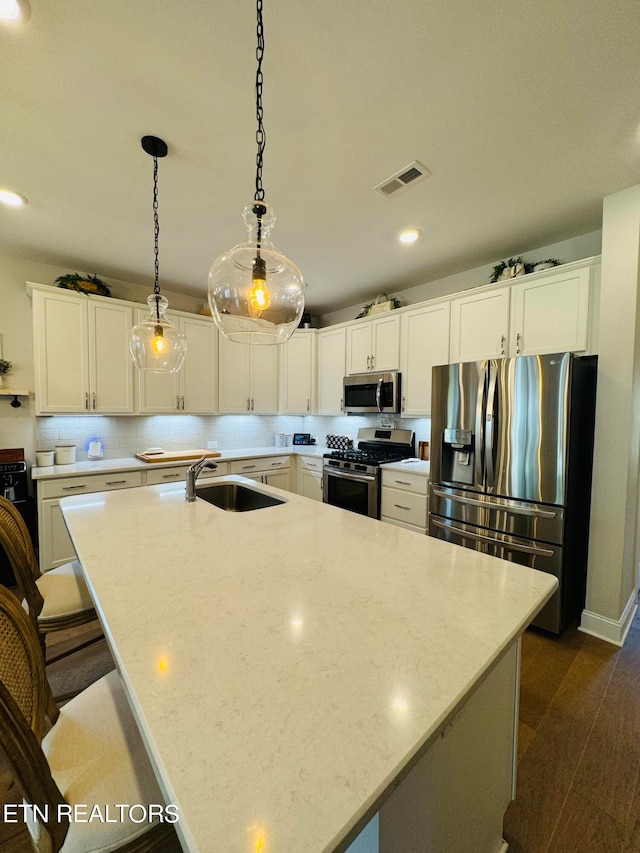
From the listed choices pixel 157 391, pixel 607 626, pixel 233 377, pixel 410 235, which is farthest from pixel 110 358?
pixel 607 626

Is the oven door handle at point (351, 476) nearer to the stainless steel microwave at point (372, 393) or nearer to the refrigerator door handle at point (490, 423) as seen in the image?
the stainless steel microwave at point (372, 393)

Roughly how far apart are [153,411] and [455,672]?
3.53 m

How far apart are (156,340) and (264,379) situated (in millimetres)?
2302

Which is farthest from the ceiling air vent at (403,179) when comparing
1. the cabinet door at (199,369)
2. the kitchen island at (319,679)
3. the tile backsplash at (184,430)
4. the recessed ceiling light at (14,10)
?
the cabinet door at (199,369)

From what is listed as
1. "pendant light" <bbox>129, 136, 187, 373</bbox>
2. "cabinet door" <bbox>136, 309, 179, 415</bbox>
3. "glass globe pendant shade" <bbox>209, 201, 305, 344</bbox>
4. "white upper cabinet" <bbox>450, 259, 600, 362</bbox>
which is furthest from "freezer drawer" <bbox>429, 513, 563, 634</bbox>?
"cabinet door" <bbox>136, 309, 179, 415</bbox>

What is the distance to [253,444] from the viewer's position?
15.4ft

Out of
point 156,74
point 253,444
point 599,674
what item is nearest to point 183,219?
point 156,74

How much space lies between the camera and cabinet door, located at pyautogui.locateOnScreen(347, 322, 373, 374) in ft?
12.7

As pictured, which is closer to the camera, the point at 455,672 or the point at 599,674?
the point at 455,672

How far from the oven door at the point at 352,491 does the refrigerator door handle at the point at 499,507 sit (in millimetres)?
704

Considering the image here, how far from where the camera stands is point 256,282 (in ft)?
4.52

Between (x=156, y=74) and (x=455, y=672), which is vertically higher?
(x=156, y=74)

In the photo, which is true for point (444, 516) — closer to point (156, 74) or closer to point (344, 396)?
point (344, 396)

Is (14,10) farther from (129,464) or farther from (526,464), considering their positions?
(526,464)
